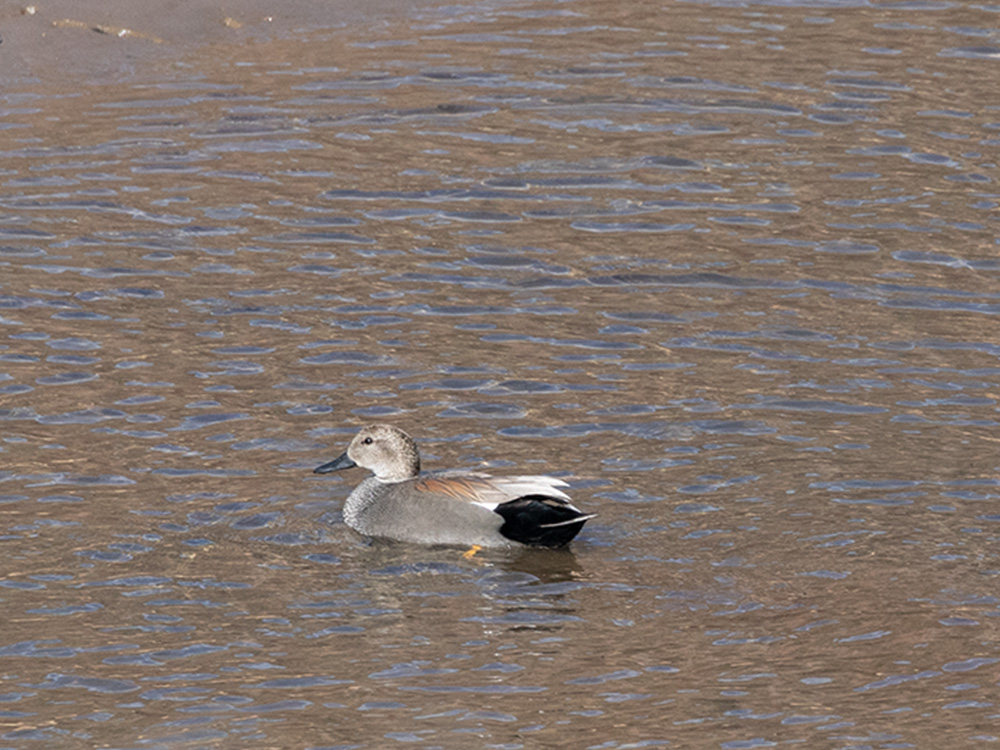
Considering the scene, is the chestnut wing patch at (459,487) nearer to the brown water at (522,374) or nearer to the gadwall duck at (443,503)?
the gadwall duck at (443,503)

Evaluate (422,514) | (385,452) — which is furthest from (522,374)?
(422,514)

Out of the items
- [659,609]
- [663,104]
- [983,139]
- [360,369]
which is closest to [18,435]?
[360,369]

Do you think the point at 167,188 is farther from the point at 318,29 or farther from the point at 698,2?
the point at 698,2

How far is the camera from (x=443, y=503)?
911cm

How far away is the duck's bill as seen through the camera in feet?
31.4

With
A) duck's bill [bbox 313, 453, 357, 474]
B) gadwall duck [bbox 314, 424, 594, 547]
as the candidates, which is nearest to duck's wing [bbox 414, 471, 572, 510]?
gadwall duck [bbox 314, 424, 594, 547]

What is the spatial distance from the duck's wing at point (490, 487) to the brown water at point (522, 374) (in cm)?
32

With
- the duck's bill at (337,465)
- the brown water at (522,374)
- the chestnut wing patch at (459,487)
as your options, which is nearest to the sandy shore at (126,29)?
the brown water at (522,374)

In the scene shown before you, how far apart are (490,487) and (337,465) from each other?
1042 mm

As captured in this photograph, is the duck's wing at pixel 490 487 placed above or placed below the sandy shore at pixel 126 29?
below

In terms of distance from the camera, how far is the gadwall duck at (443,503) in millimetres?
8797

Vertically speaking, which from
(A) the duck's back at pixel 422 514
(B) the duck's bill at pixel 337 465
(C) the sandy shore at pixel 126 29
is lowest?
(A) the duck's back at pixel 422 514

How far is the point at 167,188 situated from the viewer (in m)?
13.6

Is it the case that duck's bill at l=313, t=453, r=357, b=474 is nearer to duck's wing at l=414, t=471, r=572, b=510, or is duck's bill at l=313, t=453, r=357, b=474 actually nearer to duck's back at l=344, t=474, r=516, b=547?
duck's back at l=344, t=474, r=516, b=547
